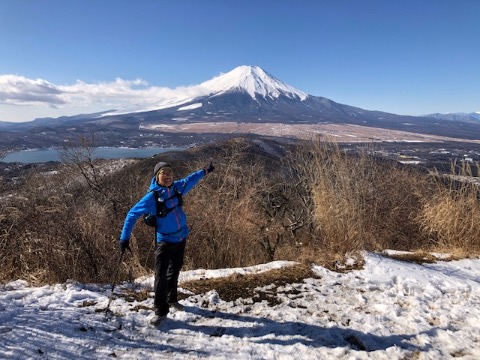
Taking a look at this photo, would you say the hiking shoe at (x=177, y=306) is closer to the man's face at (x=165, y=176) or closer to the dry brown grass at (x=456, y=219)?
the man's face at (x=165, y=176)

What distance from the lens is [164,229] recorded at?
3502 mm

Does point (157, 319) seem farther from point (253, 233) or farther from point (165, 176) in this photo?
point (253, 233)

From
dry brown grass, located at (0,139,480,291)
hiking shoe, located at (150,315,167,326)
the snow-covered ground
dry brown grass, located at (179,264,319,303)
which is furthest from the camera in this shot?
dry brown grass, located at (0,139,480,291)

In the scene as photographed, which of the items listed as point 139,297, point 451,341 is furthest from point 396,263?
point 139,297

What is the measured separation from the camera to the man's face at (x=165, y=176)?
139 inches

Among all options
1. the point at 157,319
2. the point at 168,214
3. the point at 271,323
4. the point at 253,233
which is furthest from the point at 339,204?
the point at 157,319

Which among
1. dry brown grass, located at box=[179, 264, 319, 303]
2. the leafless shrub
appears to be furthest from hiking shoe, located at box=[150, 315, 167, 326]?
the leafless shrub

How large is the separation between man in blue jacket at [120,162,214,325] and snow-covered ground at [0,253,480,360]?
0.21 metres

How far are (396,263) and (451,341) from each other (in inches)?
68.6

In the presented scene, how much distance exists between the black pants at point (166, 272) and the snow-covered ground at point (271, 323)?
0.17 metres

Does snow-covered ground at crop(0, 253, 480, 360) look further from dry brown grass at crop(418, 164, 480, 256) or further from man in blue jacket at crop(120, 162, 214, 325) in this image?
dry brown grass at crop(418, 164, 480, 256)

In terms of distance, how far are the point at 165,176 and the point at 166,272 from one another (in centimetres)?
102

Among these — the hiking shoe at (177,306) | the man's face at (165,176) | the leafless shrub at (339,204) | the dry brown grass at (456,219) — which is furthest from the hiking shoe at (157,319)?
the dry brown grass at (456,219)

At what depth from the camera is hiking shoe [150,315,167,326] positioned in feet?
10.7
